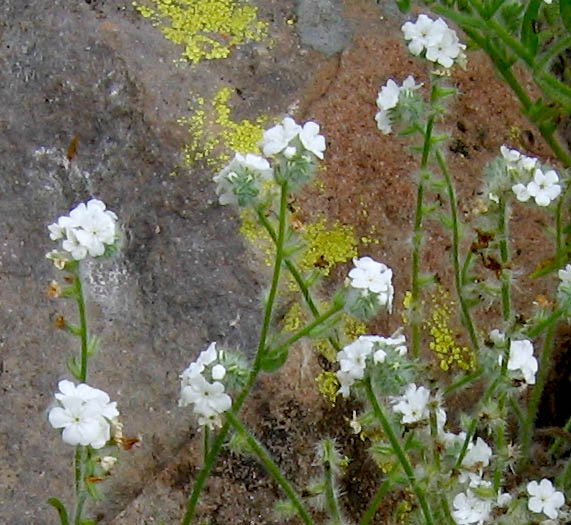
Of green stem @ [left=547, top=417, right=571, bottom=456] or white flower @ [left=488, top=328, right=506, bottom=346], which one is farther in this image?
green stem @ [left=547, top=417, right=571, bottom=456]

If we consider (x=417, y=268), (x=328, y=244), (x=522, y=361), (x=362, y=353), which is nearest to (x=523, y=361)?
(x=522, y=361)

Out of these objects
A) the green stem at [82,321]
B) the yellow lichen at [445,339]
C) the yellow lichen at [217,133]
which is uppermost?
the yellow lichen at [217,133]

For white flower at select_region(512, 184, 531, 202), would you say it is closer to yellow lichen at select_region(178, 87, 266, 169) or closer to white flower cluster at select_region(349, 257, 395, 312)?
white flower cluster at select_region(349, 257, 395, 312)

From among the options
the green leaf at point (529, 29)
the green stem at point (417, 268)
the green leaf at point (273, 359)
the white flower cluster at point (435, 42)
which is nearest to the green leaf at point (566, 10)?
the green leaf at point (529, 29)

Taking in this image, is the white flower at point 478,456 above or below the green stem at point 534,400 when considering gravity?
below

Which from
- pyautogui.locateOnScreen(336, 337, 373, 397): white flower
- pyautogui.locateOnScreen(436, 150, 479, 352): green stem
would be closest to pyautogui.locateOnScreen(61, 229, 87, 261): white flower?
pyautogui.locateOnScreen(336, 337, 373, 397): white flower

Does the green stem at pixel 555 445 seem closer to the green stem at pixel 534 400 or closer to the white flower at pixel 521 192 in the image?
the green stem at pixel 534 400

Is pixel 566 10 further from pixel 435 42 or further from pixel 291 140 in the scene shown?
pixel 291 140
